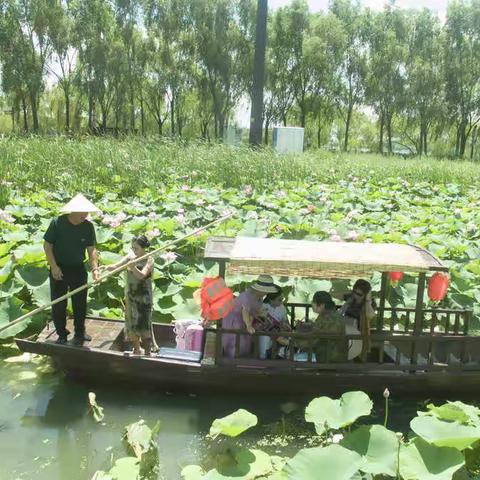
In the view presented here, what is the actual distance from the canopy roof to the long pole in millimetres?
A: 11652

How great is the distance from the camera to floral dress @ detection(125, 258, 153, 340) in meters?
4.88

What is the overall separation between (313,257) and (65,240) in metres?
2.07

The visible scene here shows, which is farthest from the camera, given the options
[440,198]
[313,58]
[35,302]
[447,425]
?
[313,58]

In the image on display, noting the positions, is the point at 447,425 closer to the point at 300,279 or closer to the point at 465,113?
the point at 300,279

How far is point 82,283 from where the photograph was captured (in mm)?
5055

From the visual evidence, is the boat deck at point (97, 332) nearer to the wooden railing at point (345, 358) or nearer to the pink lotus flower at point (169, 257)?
the wooden railing at point (345, 358)

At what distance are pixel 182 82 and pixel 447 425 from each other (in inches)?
1240

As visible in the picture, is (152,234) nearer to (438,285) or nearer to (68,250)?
(68,250)

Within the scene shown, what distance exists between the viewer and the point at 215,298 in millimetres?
4547

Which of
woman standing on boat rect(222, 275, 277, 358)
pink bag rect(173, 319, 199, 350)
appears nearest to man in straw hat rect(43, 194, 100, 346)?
pink bag rect(173, 319, 199, 350)

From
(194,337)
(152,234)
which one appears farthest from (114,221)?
(194,337)

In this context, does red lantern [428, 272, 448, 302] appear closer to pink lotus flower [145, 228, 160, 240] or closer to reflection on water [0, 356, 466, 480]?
reflection on water [0, 356, 466, 480]

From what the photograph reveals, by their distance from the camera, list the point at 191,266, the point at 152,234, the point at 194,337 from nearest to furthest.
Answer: the point at 194,337, the point at 191,266, the point at 152,234

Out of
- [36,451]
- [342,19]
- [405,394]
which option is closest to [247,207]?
[405,394]
